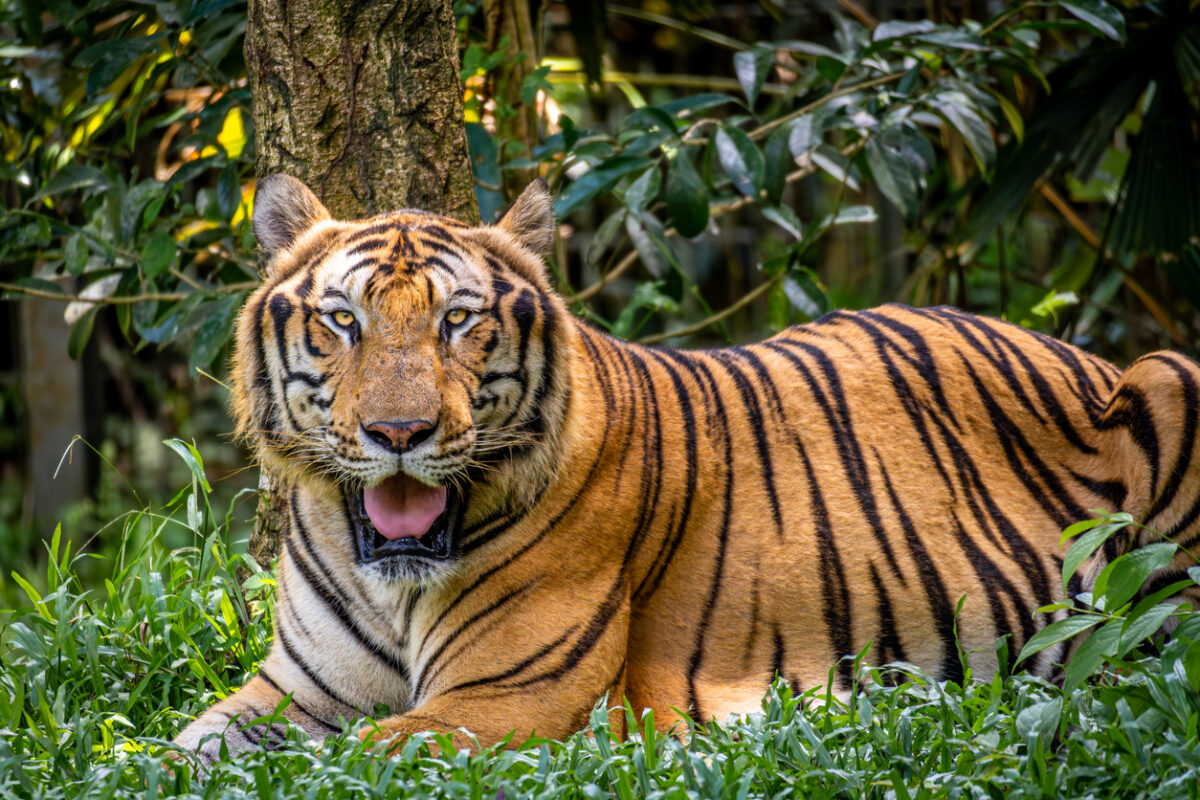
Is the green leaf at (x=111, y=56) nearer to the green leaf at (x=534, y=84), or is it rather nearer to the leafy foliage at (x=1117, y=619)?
the green leaf at (x=534, y=84)

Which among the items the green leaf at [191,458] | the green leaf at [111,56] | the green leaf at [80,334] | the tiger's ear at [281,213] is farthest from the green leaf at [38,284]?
the tiger's ear at [281,213]

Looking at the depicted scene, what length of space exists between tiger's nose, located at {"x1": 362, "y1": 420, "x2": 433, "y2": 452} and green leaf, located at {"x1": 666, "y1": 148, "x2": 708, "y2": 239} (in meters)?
1.58

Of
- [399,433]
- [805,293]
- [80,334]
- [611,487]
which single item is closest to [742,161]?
[805,293]

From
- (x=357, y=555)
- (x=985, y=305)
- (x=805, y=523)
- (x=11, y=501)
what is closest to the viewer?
(x=357, y=555)

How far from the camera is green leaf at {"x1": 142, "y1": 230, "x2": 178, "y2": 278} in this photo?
3.75 metres

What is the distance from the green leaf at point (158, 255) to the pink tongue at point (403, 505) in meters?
1.62

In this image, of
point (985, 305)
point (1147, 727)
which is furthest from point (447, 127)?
point (985, 305)

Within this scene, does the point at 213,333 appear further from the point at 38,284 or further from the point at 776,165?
the point at 776,165

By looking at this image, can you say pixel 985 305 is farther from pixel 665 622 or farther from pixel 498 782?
pixel 498 782

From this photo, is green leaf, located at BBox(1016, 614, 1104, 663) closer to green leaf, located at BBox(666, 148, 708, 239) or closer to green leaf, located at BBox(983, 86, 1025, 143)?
green leaf, located at BBox(666, 148, 708, 239)

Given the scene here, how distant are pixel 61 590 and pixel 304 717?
2.61 feet

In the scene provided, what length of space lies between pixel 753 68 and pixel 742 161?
1.26 feet

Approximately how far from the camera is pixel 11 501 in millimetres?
8031

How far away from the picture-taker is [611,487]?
276 cm
